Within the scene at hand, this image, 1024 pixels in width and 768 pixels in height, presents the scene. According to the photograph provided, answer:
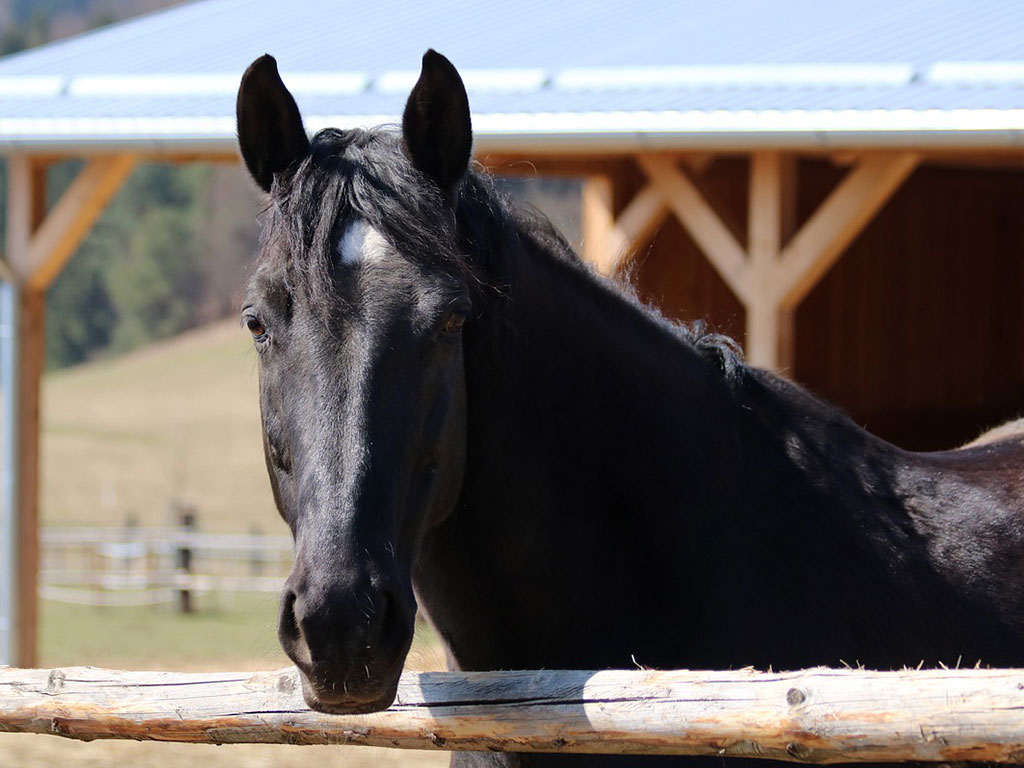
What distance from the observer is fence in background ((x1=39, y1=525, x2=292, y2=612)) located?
71.2 feet

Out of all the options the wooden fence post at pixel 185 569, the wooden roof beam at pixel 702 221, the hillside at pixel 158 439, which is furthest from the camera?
the hillside at pixel 158 439

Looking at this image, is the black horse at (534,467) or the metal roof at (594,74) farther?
the metal roof at (594,74)

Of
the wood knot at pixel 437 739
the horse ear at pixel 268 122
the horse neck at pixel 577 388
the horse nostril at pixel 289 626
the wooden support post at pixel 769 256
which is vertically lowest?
the wooden support post at pixel 769 256

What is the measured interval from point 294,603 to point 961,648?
5.03 feet

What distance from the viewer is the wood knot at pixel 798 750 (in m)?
2.03

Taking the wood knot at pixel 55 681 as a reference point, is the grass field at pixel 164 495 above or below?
below

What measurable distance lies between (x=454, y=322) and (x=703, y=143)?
13.8 ft

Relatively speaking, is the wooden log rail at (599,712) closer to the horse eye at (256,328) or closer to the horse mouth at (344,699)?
the horse mouth at (344,699)

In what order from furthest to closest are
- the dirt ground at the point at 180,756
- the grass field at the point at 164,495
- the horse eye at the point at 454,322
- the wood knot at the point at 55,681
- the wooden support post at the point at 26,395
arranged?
the wooden support post at the point at 26,395 < the grass field at the point at 164,495 < the dirt ground at the point at 180,756 < the wood knot at the point at 55,681 < the horse eye at the point at 454,322

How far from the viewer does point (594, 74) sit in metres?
6.96

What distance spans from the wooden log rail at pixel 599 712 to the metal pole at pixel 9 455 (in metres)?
5.71

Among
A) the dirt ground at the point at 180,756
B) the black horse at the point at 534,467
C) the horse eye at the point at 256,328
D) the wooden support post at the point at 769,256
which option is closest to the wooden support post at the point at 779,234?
the wooden support post at the point at 769,256

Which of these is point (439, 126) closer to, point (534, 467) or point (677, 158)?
point (534, 467)

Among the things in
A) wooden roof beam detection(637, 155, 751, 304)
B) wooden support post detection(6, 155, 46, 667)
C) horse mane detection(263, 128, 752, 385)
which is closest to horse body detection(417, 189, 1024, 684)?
horse mane detection(263, 128, 752, 385)
